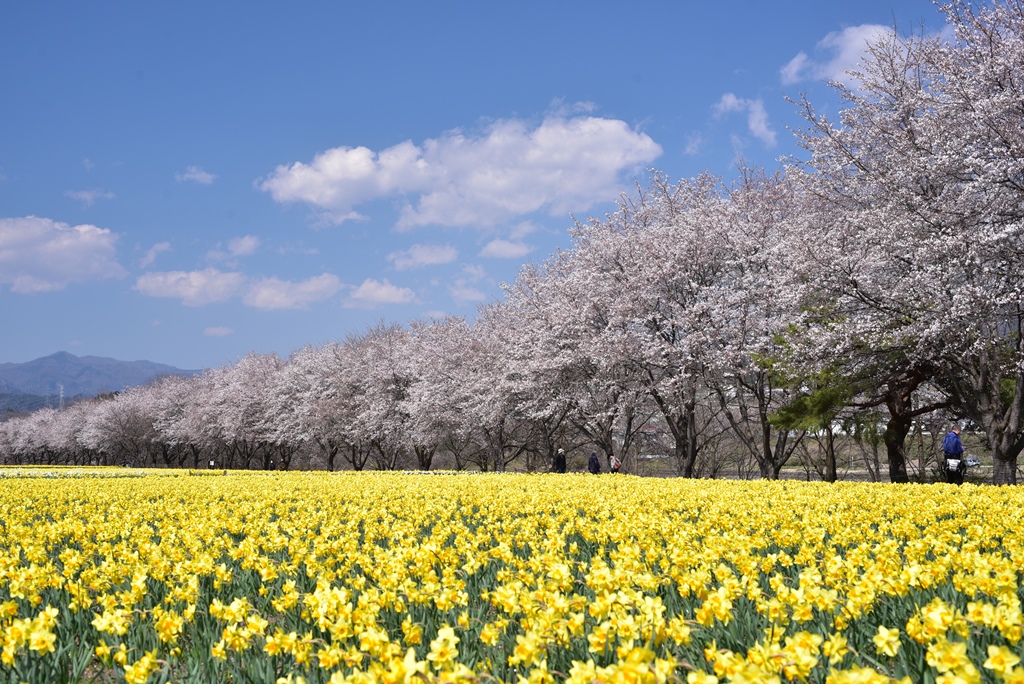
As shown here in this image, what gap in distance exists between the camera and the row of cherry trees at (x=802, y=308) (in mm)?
15758

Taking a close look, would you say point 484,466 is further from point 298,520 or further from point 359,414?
point 298,520

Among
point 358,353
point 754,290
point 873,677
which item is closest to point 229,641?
point 873,677

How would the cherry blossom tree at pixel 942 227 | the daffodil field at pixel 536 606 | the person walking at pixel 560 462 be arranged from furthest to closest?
the person walking at pixel 560 462, the cherry blossom tree at pixel 942 227, the daffodil field at pixel 536 606

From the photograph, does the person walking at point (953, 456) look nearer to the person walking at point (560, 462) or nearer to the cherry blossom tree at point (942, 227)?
the cherry blossom tree at point (942, 227)

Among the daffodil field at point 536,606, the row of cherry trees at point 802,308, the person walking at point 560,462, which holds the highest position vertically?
the row of cherry trees at point 802,308

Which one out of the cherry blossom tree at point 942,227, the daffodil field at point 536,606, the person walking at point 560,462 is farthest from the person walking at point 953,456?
the person walking at point 560,462

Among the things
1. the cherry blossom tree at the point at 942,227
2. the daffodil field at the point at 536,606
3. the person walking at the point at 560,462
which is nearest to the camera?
the daffodil field at the point at 536,606

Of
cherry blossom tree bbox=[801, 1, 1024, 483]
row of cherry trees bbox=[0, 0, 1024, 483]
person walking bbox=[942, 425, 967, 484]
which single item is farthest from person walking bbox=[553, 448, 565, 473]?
person walking bbox=[942, 425, 967, 484]

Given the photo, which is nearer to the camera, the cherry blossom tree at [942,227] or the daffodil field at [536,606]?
the daffodil field at [536,606]

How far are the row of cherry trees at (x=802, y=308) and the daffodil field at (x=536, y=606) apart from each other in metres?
9.52

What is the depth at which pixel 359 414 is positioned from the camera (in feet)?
140

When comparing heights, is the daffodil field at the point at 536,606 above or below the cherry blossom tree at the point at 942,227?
below

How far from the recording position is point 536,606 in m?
3.61

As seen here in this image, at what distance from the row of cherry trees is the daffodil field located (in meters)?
9.52
